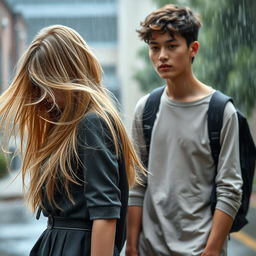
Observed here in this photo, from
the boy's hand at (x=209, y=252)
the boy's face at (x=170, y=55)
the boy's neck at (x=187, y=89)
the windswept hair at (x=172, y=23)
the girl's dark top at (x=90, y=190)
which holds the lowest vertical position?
the boy's hand at (x=209, y=252)

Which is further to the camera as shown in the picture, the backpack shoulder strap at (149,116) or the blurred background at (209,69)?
the blurred background at (209,69)

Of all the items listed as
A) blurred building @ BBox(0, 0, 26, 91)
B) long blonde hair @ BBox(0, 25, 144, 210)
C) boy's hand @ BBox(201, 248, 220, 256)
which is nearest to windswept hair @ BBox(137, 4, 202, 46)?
long blonde hair @ BBox(0, 25, 144, 210)

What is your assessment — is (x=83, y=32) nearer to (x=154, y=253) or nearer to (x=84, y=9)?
(x=84, y=9)

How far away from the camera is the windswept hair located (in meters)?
3.15

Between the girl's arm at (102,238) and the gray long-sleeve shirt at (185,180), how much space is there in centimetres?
90

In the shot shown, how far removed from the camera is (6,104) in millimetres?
2393

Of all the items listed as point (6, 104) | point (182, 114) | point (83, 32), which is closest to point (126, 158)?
point (6, 104)

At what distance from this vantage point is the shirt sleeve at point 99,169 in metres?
2.22

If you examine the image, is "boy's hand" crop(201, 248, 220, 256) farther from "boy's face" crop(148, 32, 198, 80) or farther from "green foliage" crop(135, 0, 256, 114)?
"green foliage" crop(135, 0, 256, 114)

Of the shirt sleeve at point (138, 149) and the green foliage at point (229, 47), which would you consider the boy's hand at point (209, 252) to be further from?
the green foliage at point (229, 47)

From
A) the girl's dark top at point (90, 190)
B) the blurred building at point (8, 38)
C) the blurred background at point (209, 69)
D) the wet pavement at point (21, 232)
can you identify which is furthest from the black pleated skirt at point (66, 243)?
the blurred building at point (8, 38)

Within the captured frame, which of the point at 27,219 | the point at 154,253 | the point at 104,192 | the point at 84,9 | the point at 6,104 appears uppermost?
the point at 84,9

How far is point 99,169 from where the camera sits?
Result: 223cm

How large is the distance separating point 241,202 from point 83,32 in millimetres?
56304
